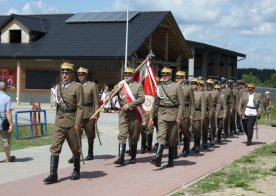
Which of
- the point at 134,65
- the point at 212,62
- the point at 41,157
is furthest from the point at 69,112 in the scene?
the point at 212,62

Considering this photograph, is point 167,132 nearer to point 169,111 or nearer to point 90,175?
point 169,111

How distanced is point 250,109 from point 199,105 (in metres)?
2.52

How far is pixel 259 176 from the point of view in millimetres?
10047

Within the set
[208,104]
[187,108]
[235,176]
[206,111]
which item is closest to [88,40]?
[208,104]

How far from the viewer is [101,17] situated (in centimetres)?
3422

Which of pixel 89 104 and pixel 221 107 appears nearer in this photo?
pixel 89 104

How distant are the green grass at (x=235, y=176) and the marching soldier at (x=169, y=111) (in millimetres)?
1144

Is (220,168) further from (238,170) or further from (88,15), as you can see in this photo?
(88,15)

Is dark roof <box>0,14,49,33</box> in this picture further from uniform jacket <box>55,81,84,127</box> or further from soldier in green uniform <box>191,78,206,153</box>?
uniform jacket <box>55,81,84,127</box>

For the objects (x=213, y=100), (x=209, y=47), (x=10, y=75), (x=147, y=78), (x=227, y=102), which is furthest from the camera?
(x=209, y=47)

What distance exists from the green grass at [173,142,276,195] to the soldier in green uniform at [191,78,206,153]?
1.30 meters

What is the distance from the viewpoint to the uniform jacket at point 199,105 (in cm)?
1350

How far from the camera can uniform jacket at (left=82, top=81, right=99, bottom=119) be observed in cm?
1147

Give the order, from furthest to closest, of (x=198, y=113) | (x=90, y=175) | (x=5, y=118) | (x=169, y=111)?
(x=198, y=113) < (x=169, y=111) < (x=5, y=118) < (x=90, y=175)
